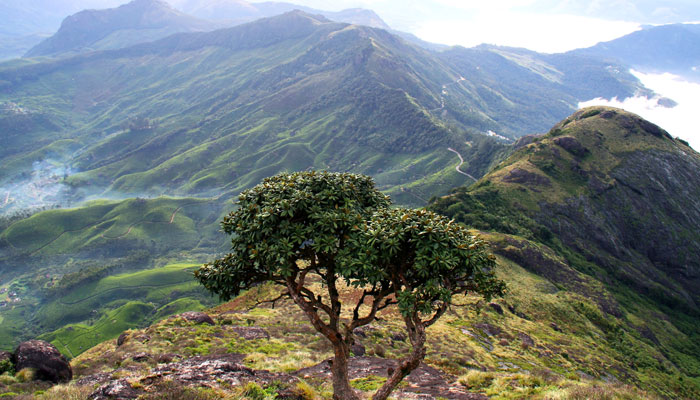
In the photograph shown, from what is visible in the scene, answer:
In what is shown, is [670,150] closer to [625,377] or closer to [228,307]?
[625,377]

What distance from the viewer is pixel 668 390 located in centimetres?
5075

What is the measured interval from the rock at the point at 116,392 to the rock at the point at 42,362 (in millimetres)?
12259

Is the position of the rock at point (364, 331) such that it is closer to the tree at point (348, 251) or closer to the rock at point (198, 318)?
the rock at point (198, 318)

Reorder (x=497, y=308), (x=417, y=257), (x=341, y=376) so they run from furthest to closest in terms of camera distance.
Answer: (x=497, y=308) < (x=341, y=376) < (x=417, y=257)

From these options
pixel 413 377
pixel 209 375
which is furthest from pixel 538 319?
pixel 209 375

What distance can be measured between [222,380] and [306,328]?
74.6 ft

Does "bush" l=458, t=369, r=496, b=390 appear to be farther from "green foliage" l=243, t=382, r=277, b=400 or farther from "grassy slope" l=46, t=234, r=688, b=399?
"green foliage" l=243, t=382, r=277, b=400

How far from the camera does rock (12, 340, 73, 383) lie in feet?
84.5

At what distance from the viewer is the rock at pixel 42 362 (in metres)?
25.8

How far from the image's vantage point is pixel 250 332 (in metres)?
40.5

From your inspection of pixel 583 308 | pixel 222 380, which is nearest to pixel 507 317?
pixel 583 308

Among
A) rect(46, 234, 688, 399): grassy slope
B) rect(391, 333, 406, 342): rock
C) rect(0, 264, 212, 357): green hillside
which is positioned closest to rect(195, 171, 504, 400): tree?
rect(46, 234, 688, 399): grassy slope

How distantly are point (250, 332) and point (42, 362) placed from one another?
18631mm

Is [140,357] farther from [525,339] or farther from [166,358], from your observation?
[525,339]
